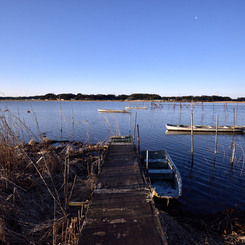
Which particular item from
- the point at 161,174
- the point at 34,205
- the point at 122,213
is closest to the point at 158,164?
the point at 161,174

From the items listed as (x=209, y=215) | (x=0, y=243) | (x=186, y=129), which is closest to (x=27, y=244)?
(x=0, y=243)

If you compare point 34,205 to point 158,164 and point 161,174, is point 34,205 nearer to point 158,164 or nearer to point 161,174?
point 161,174

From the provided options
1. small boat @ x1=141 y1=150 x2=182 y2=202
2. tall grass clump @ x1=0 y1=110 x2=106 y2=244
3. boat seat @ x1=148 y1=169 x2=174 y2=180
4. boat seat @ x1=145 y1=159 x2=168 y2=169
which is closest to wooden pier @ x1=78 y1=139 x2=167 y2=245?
tall grass clump @ x1=0 y1=110 x2=106 y2=244

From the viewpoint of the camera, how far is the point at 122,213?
4.63 meters

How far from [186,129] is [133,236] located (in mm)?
23927

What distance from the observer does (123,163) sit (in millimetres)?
8906

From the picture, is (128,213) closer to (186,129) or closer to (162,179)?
(162,179)

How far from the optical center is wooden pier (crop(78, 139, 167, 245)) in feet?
12.3

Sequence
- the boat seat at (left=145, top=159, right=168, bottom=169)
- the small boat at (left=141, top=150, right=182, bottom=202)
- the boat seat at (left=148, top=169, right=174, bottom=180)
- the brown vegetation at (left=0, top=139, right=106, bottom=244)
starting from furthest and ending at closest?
→ 1. the boat seat at (left=145, top=159, right=168, bottom=169)
2. the boat seat at (left=148, top=169, right=174, bottom=180)
3. the small boat at (left=141, top=150, right=182, bottom=202)
4. the brown vegetation at (left=0, top=139, right=106, bottom=244)

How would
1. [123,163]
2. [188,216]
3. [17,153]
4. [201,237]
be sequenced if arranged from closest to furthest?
[201,237]
[188,216]
[17,153]
[123,163]

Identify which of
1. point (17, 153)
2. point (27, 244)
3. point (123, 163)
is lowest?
point (27, 244)

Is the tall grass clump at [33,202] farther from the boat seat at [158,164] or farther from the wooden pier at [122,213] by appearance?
the boat seat at [158,164]

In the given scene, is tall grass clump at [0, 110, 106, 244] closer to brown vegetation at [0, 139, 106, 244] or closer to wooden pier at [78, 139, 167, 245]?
brown vegetation at [0, 139, 106, 244]

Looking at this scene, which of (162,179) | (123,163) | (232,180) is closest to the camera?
(123,163)
